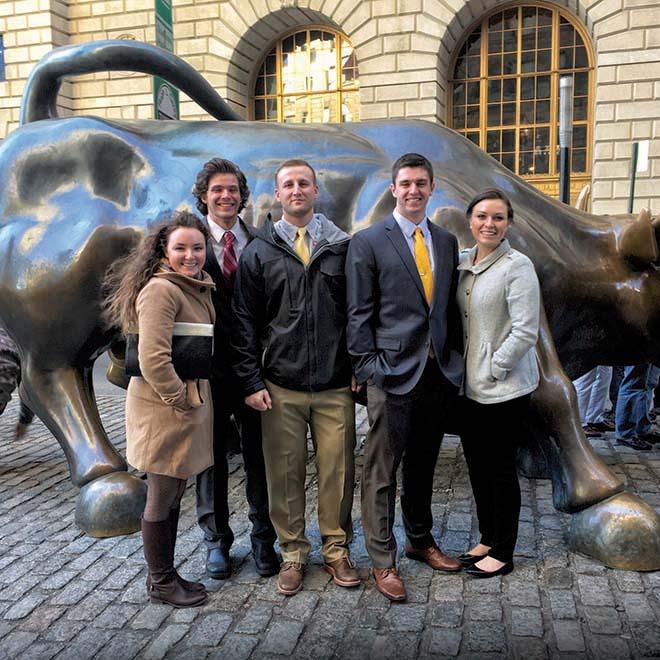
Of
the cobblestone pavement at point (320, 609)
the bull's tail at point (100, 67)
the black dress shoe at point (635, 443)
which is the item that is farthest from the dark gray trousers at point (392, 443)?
the black dress shoe at point (635, 443)

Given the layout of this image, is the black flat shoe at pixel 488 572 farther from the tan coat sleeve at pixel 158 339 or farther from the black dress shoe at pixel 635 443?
the black dress shoe at pixel 635 443

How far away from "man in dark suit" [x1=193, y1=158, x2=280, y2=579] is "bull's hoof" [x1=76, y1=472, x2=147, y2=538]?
52cm

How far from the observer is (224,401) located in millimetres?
3227

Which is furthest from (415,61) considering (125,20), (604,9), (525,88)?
(125,20)

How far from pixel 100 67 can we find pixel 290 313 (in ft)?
7.30

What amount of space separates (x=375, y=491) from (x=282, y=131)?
6.81 ft

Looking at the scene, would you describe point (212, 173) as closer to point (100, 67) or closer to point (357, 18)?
point (100, 67)

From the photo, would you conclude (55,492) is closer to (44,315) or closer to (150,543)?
(44,315)

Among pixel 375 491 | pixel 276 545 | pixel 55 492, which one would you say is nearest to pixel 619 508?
pixel 375 491

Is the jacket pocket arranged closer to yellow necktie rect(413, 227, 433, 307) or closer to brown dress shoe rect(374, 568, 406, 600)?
yellow necktie rect(413, 227, 433, 307)

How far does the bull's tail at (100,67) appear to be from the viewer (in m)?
4.20

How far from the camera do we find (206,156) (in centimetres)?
391

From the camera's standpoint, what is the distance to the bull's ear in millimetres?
3539

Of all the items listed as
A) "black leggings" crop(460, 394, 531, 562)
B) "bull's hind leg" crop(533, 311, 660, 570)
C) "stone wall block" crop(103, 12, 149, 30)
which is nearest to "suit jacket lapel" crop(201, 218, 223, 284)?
"black leggings" crop(460, 394, 531, 562)
